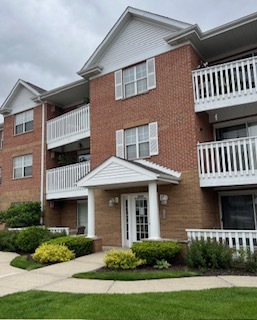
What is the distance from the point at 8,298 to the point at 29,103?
53.8ft

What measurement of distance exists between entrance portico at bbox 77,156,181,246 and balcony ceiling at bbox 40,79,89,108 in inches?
263

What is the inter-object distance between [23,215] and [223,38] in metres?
13.9

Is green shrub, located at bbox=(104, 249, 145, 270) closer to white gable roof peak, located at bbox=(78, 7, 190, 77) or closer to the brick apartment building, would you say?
the brick apartment building

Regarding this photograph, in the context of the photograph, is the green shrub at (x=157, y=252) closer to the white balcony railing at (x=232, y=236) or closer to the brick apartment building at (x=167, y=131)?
the white balcony railing at (x=232, y=236)

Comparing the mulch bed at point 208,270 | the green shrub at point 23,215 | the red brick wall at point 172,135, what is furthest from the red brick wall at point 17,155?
the mulch bed at point 208,270

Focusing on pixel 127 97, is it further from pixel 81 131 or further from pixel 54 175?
pixel 54 175

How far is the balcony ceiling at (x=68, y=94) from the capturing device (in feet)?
58.7

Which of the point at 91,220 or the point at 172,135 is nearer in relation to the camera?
the point at 172,135

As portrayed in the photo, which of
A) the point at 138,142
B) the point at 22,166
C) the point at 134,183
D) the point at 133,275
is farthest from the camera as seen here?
the point at 22,166

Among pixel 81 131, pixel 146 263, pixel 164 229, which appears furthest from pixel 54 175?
pixel 146 263

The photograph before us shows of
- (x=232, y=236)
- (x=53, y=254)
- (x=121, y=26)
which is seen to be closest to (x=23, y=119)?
(x=121, y=26)

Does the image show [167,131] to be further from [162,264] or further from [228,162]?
[162,264]

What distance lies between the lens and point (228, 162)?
1161 centimetres

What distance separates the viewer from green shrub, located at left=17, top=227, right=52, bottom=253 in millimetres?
13946
